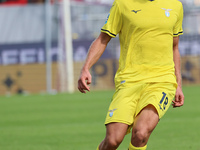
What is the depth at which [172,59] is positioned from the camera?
6586 mm

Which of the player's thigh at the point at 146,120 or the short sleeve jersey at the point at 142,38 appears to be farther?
the short sleeve jersey at the point at 142,38

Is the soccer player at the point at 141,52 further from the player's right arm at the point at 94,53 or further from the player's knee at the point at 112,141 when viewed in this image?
the player's knee at the point at 112,141

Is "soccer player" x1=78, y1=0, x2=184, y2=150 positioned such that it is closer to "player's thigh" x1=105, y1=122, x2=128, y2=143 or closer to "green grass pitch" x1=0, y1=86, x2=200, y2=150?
"player's thigh" x1=105, y1=122, x2=128, y2=143

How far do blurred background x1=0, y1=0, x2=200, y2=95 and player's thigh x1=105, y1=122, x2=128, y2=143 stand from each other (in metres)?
21.3

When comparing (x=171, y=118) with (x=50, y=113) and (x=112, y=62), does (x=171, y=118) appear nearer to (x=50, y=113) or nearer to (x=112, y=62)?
(x=50, y=113)

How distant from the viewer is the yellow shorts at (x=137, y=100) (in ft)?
20.0

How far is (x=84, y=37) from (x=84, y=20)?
868 millimetres

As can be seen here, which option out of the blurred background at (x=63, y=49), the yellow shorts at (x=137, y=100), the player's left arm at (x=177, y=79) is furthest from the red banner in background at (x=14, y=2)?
the yellow shorts at (x=137, y=100)

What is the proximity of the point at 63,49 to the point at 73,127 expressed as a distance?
610 inches

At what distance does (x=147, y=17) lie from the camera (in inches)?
252

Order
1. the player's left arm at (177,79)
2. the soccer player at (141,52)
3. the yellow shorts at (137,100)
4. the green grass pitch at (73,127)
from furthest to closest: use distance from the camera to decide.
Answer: the green grass pitch at (73,127)
the player's left arm at (177,79)
the soccer player at (141,52)
the yellow shorts at (137,100)

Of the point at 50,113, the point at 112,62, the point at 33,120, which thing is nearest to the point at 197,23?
the point at 112,62

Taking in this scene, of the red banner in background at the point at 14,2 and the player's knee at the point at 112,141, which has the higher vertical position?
the player's knee at the point at 112,141

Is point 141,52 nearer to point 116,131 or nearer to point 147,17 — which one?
point 147,17
